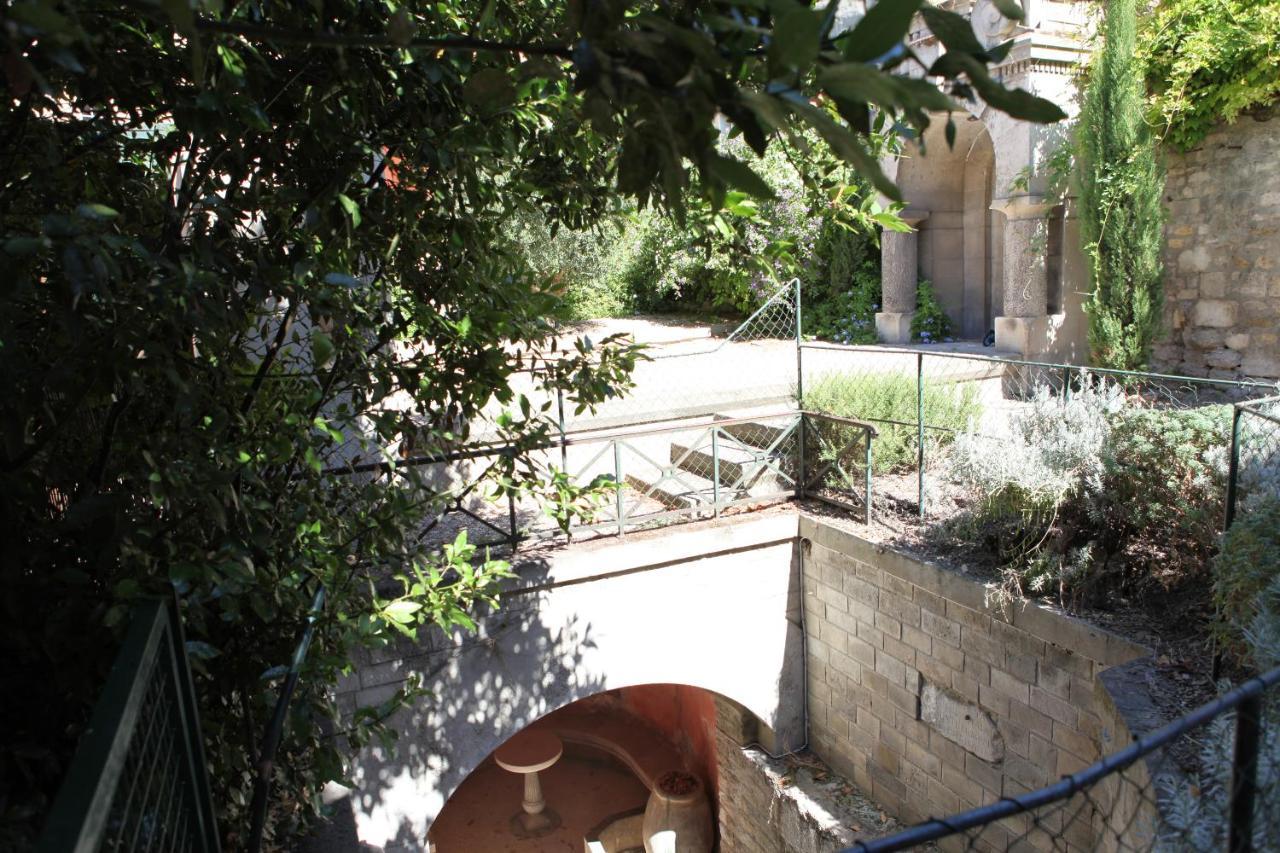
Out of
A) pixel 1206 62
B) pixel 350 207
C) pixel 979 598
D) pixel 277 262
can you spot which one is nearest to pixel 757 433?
pixel 979 598

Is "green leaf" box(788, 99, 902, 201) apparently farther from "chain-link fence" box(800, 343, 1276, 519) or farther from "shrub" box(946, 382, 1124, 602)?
"shrub" box(946, 382, 1124, 602)

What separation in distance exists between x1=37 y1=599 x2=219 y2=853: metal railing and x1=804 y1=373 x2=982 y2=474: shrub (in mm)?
5703

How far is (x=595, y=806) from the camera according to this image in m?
8.88

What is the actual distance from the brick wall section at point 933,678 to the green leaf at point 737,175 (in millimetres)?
3653

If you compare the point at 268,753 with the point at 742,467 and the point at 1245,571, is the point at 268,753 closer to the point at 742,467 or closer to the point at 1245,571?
the point at 1245,571

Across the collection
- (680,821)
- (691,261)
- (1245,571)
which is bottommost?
(680,821)

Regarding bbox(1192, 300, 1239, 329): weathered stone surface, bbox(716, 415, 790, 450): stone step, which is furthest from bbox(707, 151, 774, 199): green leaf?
bbox(1192, 300, 1239, 329): weathered stone surface

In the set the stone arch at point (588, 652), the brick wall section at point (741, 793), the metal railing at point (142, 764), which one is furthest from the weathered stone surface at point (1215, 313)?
the metal railing at point (142, 764)

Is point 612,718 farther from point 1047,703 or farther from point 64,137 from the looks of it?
point 64,137

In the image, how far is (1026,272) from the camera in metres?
9.01

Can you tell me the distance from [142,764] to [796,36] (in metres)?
1.28

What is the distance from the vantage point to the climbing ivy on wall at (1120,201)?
25.9 ft

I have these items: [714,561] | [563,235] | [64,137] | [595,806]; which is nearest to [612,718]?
[595,806]

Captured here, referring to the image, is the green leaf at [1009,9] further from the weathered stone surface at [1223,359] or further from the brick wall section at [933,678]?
the weathered stone surface at [1223,359]
